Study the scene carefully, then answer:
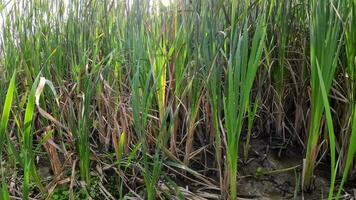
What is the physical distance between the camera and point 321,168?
116 cm

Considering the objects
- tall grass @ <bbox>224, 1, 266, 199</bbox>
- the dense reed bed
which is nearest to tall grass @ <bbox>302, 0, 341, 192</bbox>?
the dense reed bed

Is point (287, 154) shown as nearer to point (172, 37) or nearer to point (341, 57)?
point (341, 57)

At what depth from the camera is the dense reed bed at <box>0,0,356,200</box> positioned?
3.16 feet

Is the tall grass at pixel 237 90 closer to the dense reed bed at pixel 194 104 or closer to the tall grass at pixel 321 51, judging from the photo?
the dense reed bed at pixel 194 104

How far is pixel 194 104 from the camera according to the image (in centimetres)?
112

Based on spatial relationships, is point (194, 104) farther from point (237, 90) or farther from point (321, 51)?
point (321, 51)

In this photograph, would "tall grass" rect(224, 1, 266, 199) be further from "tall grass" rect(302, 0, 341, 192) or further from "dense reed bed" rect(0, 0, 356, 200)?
"tall grass" rect(302, 0, 341, 192)

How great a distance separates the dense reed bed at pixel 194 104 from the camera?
3.16 ft

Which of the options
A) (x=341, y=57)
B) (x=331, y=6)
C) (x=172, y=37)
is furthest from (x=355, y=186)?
(x=172, y=37)

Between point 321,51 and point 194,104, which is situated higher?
point 321,51

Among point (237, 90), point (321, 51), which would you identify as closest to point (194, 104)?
point (237, 90)

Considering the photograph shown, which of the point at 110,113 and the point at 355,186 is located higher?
the point at 110,113

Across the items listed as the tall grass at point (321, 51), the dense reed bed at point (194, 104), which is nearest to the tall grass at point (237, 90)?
the dense reed bed at point (194, 104)

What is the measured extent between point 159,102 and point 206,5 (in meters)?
0.33
